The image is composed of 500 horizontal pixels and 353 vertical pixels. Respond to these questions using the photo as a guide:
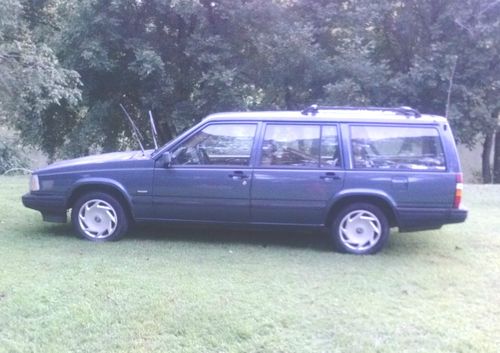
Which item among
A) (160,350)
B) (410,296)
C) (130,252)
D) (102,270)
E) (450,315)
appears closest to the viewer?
(160,350)

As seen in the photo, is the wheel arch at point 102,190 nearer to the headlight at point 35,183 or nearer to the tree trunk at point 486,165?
the headlight at point 35,183

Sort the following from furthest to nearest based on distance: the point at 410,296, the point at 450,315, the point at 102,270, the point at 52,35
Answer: the point at 52,35 < the point at 102,270 < the point at 410,296 < the point at 450,315

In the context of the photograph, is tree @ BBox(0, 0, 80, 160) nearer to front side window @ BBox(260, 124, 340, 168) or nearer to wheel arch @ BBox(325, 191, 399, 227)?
front side window @ BBox(260, 124, 340, 168)

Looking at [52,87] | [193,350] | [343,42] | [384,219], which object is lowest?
[193,350]

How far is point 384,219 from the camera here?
6.40 metres

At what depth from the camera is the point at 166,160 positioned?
6.49m

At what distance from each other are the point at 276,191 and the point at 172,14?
38.9 feet

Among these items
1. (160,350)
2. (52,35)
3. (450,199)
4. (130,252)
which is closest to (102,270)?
(130,252)

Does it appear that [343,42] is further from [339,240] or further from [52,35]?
[339,240]

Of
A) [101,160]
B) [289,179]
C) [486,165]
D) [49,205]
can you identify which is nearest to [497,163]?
[486,165]

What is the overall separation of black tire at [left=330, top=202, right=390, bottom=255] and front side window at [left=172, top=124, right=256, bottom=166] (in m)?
1.34

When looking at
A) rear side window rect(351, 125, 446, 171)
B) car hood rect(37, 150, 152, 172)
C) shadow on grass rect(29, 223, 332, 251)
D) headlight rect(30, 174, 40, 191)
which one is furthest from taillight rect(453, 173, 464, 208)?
headlight rect(30, 174, 40, 191)

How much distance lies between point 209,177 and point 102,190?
1.28 meters

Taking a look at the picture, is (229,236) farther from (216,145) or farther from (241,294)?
(241,294)
